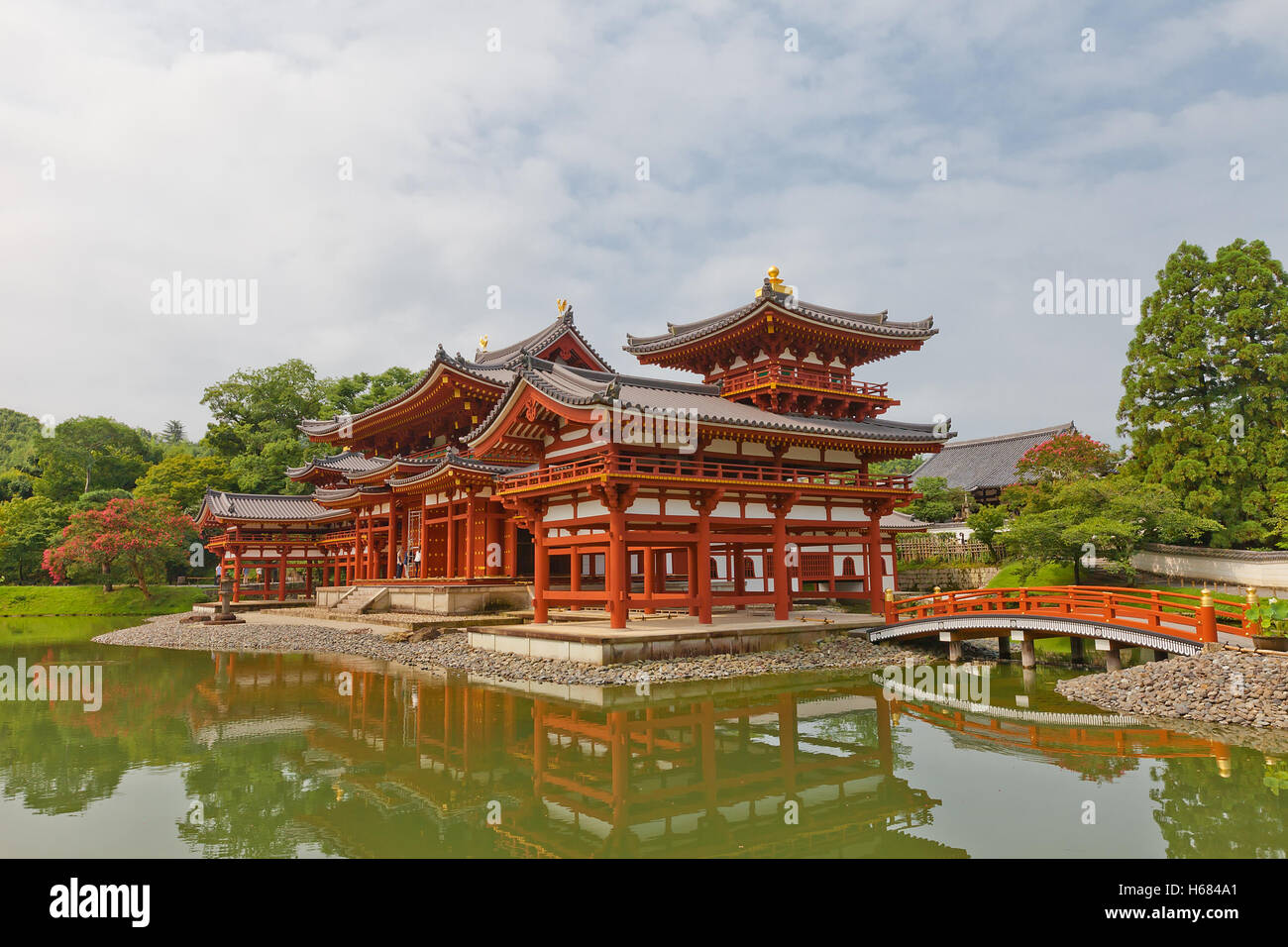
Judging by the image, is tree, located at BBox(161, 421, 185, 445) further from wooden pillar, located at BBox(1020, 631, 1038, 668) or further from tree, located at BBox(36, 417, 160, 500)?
wooden pillar, located at BBox(1020, 631, 1038, 668)

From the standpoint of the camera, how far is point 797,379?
27094 millimetres

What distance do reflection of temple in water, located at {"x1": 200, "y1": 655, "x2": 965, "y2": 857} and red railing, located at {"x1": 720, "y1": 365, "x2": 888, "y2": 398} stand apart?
39.3 ft

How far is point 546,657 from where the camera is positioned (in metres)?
19.9

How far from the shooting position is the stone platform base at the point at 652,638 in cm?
1884

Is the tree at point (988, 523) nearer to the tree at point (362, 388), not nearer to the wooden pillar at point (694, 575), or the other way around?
the wooden pillar at point (694, 575)

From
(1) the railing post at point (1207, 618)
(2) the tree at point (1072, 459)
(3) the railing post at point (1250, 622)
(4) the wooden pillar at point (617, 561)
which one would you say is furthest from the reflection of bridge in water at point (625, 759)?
(2) the tree at point (1072, 459)

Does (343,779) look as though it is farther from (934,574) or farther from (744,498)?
(934,574)

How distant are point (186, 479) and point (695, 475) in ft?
163

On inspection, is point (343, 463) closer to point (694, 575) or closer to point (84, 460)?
point (694, 575)

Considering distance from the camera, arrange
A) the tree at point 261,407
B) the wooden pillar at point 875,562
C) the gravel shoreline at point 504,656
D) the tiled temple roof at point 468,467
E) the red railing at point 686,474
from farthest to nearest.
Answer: the tree at point 261,407 → the tiled temple roof at point 468,467 → the wooden pillar at point 875,562 → the red railing at point 686,474 → the gravel shoreline at point 504,656

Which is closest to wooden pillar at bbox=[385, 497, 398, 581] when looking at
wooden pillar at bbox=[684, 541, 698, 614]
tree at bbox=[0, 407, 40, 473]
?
wooden pillar at bbox=[684, 541, 698, 614]

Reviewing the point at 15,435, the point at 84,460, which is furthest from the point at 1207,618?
the point at 15,435

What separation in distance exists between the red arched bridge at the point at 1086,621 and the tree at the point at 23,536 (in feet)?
176

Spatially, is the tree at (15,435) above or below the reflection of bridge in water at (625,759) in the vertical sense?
above
